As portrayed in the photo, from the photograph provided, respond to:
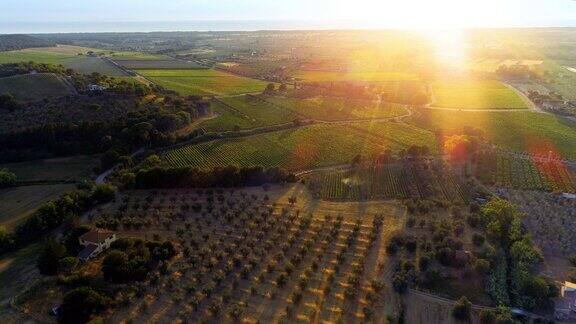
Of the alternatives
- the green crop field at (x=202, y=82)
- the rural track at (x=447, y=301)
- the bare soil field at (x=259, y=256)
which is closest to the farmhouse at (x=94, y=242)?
the bare soil field at (x=259, y=256)

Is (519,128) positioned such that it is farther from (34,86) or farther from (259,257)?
(34,86)

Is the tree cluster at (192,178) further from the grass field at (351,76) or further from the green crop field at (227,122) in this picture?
the grass field at (351,76)

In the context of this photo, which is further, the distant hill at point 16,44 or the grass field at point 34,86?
the distant hill at point 16,44

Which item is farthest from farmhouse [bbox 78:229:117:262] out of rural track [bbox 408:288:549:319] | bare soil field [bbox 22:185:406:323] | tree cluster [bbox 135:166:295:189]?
rural track [bbox 408:288:549:319]

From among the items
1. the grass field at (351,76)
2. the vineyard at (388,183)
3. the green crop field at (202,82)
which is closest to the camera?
the vineyard at (388,183)

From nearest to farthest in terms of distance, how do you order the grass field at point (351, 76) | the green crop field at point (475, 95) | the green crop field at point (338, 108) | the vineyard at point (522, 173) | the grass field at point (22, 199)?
1. the grass field at point (22, 199)
2. the vineyard at point (522, 173)
3. the green crop field at point (338, 108)
4. the green crop field at point (475, 95)
5. the grass field at point (351, 76)

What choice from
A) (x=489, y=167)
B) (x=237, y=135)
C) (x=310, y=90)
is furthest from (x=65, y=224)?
(x=310, y=90)

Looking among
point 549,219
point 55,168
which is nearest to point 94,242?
point 55,168
